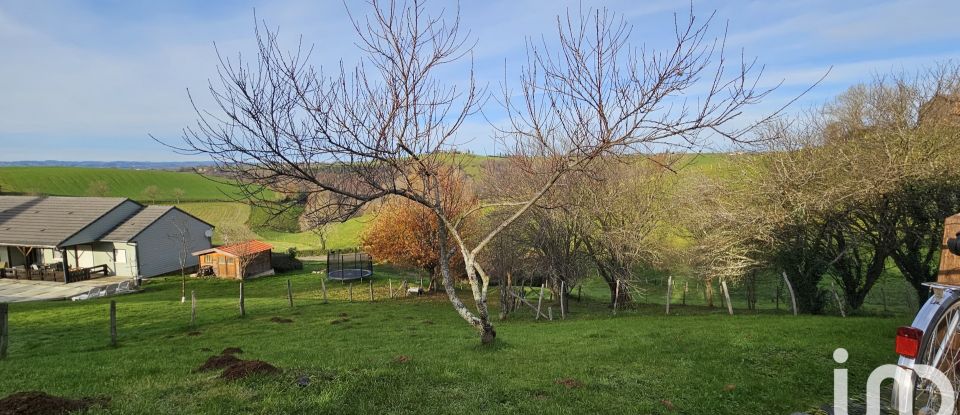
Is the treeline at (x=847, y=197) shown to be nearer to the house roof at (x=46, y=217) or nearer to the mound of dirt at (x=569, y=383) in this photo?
the mound of dirt at (x=569, y=383)

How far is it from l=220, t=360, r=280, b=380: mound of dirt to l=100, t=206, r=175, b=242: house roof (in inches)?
1298

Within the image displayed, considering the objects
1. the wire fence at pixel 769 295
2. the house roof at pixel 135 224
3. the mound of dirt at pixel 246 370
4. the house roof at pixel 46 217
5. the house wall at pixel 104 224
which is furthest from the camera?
the house roof at pixel 135 224

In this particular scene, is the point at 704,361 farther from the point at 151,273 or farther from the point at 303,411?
the point at 151,273

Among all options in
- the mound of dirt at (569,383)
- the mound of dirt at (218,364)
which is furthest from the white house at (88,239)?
the mound of dirt at (569,383)

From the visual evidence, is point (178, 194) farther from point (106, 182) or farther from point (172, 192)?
point (106, 182)

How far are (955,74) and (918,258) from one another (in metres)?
6.43

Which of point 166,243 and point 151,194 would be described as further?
point 151,194

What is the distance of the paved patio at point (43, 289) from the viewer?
25.0m

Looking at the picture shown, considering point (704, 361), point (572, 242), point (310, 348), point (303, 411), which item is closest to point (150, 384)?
point (303, 411)

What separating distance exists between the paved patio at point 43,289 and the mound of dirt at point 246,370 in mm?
26485

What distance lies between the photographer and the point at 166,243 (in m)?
34.9

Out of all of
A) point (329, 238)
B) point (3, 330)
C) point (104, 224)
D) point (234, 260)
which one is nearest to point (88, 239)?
point (104, 224)

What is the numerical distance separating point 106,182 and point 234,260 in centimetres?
7044

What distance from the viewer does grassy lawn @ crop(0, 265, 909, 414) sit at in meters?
5.19
